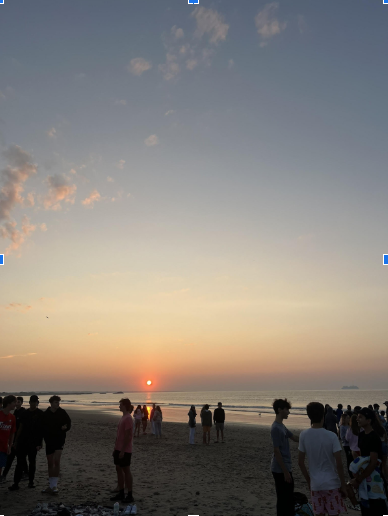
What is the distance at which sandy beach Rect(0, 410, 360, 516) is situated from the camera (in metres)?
7.78

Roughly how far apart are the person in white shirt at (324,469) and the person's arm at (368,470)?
0.44 m

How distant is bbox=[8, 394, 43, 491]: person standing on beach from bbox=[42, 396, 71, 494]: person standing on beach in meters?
0.63

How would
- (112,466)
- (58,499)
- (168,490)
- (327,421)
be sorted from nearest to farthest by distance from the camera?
(58,499) < (168,490) < (112,466) < (327,421)

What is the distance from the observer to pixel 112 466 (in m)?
12.2

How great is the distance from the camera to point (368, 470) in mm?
4930

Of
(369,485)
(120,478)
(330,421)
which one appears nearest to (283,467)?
(369,485)

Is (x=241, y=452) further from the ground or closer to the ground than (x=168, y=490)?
closer to the ground

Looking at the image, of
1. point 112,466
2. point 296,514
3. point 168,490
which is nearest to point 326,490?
point 296,514

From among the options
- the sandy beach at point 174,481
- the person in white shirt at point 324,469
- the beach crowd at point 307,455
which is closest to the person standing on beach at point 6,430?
the beach crowd at point 307,455

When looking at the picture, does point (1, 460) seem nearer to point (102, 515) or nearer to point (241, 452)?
point (102, 515)

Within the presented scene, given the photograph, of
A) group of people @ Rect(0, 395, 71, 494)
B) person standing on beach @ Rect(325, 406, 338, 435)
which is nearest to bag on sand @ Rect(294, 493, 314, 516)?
group of people @ Rect(0, 395, 71, 494)

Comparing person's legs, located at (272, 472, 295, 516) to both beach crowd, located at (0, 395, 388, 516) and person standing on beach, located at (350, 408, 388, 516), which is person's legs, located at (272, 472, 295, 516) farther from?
person standing on beach, located at (350, 408, 388, 516)

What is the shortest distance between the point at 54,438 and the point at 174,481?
360 cm

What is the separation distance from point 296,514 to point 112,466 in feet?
26.0
